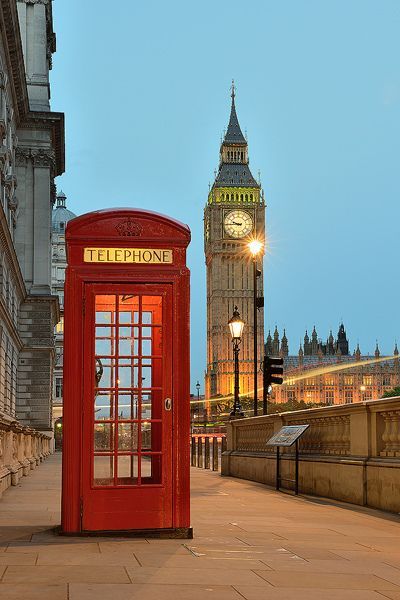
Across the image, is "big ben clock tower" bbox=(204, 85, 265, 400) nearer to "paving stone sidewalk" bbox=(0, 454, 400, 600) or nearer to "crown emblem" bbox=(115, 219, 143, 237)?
"paving stone sidewalk" bbox=(0, 454, 400, 600)

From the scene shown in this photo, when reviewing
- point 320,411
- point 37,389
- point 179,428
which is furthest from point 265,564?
point 37,389

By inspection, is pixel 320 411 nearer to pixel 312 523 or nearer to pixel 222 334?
pixel 312 523

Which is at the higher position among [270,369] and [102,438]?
[270,369]

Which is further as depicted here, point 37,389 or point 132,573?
point 37,389

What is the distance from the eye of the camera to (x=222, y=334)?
171m

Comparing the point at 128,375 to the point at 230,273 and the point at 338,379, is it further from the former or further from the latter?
the point at 338,379

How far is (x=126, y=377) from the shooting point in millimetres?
9180

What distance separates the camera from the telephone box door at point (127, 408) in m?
9.04

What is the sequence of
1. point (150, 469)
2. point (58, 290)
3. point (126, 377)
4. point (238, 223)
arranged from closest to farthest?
point (126, 377) → point (150, 469) → point (58, 290) → point (238, 223)

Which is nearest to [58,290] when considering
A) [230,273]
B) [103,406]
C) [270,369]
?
[270,369]

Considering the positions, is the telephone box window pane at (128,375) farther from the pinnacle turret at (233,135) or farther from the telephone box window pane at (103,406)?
the pinnacle turret at (233,135)

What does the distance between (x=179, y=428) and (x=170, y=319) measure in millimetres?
1007

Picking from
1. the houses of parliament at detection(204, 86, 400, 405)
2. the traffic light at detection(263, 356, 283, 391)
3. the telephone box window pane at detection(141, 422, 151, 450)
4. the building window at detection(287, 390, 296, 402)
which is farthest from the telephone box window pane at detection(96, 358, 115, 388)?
the building window at detection(287, 390, 296, 402)

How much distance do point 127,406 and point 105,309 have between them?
3.01 feet
